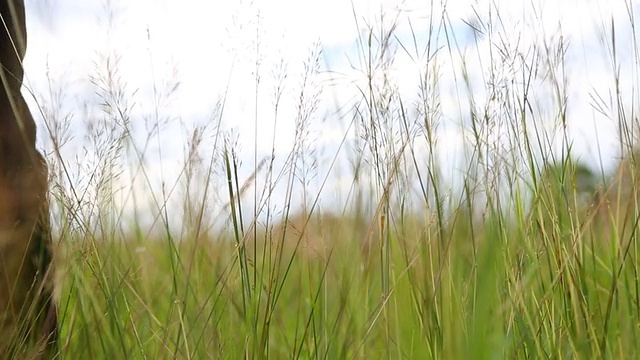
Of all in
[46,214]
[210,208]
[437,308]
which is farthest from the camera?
[210,208]

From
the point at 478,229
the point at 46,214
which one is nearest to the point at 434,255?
the point at 478,229

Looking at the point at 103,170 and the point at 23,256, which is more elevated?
the point at 103,170

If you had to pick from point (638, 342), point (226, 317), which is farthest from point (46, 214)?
point (638, 342)

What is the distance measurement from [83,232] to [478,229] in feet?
2.32

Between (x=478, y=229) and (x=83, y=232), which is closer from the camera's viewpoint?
(x=83, y=232)

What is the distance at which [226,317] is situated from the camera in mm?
1542

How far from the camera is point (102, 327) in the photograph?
132 cm

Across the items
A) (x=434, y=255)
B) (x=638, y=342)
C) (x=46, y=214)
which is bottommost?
(x=638, y=342)

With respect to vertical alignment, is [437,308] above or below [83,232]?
below

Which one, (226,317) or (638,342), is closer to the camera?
(638,342)

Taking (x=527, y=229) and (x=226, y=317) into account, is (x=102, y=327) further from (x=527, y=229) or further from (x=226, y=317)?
(x=527, y=229)

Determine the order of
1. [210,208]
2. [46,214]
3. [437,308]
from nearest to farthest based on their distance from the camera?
[437,308], [46,214], [210,208]

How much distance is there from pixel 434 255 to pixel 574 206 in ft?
0.88

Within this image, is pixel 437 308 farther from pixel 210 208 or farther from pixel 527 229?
pixel 210 208
